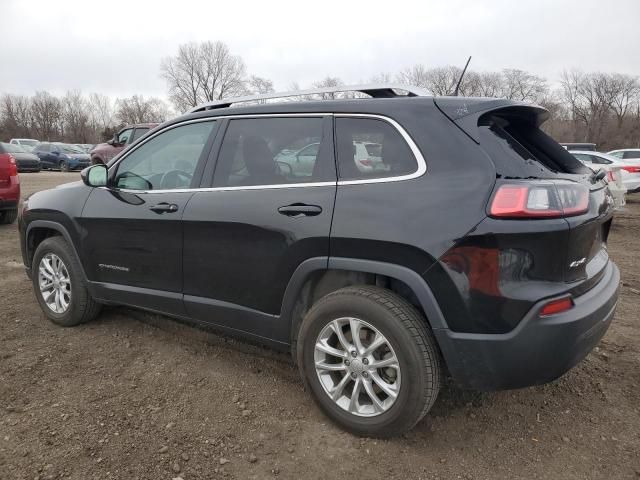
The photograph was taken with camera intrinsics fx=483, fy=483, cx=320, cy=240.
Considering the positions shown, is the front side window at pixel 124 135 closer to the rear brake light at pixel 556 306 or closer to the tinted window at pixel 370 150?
the tinted window at pixel 370 150

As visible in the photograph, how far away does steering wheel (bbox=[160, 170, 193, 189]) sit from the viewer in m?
3.19

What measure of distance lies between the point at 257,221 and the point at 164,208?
0.81 m

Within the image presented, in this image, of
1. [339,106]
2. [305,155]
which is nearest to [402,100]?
[339,106]

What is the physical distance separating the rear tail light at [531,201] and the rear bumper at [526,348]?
400 mm

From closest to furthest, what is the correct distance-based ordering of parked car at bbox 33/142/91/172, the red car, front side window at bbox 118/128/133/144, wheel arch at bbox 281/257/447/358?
1. wheel arch at bbox 281/257/447/358
2. the red car
3. front side window at bbox 118/128/133/144
4. parked car at bbox 33/142/91/172

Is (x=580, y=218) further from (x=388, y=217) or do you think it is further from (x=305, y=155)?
(x=305, y=155)

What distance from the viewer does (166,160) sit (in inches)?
134

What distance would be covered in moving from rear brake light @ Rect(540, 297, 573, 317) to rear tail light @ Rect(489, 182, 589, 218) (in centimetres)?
38

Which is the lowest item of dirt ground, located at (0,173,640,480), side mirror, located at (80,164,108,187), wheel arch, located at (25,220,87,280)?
dirt ground, located at (0,173,640,480)

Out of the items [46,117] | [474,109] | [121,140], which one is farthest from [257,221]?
[46,117]

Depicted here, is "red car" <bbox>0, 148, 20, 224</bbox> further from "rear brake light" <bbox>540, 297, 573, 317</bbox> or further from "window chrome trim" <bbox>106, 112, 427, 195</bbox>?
"rear brake light" <bbox>540, 297, 573, 317</bbox>

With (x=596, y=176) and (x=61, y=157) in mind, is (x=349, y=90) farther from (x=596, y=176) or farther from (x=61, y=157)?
(x=61, y=157)

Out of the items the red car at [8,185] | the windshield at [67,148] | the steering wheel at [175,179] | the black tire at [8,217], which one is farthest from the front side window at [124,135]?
the windshield at [67,148]

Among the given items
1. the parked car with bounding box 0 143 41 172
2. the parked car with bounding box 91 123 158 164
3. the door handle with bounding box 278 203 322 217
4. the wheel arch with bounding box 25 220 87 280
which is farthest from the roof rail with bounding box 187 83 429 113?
the parked car with bounding box 0 143 41 172
